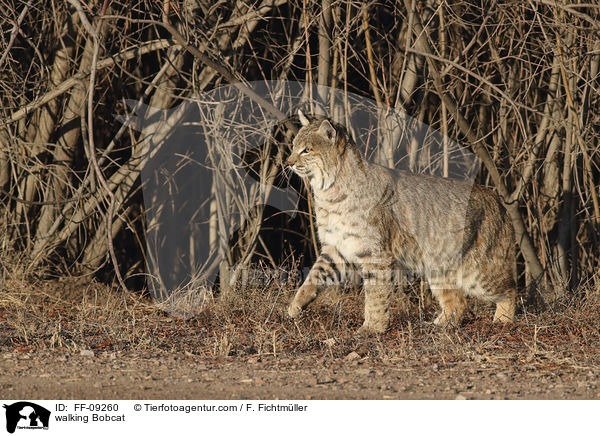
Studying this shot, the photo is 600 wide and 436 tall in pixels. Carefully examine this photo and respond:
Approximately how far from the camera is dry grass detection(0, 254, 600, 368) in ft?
16.4

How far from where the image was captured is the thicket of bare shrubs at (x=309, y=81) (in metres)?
6.59

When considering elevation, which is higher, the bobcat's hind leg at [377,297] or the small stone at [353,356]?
the bobcat's hind leg at [377,297]

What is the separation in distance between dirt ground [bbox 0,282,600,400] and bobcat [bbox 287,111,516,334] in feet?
0.84

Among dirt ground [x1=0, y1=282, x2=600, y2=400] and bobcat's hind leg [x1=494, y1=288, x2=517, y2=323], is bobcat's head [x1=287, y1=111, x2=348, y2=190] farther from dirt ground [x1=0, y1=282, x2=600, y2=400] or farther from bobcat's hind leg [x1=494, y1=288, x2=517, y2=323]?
bobcat's hind leg [x1=494, y1=288, x2=517, y2=323]

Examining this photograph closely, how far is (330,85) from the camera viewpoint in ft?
22.5

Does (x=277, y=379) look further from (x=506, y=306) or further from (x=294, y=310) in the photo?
(x=506, y=306)

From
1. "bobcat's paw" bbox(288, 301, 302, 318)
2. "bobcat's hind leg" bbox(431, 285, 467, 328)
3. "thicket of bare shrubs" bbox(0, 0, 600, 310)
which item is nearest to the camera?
"bobcat's paw" bbox(288, 301, 302, 318)

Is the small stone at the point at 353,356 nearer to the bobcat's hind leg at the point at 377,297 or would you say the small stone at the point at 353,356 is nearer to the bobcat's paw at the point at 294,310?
the bobcat's hind leg at the point at 377,297

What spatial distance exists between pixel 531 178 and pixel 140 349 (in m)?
3.88

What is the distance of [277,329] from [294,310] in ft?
1.68

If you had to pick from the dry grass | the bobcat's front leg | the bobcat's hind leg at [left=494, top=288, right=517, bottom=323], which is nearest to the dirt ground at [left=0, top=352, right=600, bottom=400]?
the dry grass
